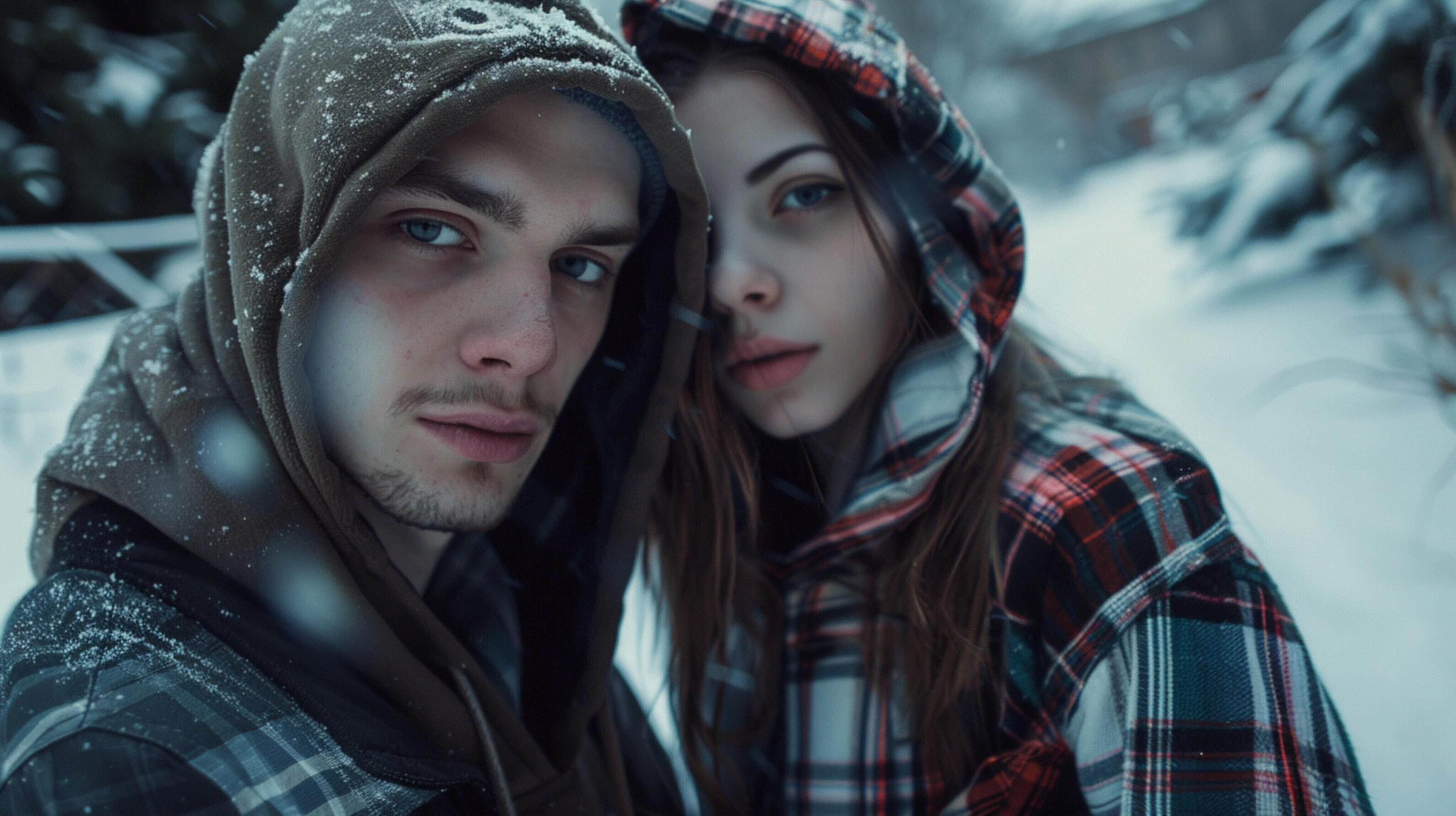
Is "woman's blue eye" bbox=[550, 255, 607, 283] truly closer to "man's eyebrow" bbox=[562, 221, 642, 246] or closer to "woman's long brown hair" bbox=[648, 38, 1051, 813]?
"man's eyebrow" bbox=[562, 221, 642, 246]

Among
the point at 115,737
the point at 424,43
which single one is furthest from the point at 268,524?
the point at 424,43

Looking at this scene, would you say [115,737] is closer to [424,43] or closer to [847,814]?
[424,43]

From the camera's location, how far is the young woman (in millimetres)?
1139

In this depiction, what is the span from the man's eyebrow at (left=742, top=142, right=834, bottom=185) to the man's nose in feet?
1.58

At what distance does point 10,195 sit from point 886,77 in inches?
198

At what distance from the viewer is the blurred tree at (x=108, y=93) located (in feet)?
13.5

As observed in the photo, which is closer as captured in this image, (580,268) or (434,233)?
(434,233)

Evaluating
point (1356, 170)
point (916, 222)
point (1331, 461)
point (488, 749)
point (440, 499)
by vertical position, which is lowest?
point (488, 749)

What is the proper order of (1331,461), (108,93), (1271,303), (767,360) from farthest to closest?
(1271,303) → (108,93) → (1331,461) → (767,360)

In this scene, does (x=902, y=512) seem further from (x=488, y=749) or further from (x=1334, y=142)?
(x=1334, y=142)

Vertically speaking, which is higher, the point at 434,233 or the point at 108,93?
the point at 108,93

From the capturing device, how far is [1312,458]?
3518 millimetres

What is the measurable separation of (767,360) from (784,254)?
0.71 ft

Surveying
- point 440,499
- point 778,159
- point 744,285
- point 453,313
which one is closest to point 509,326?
point 453,313
